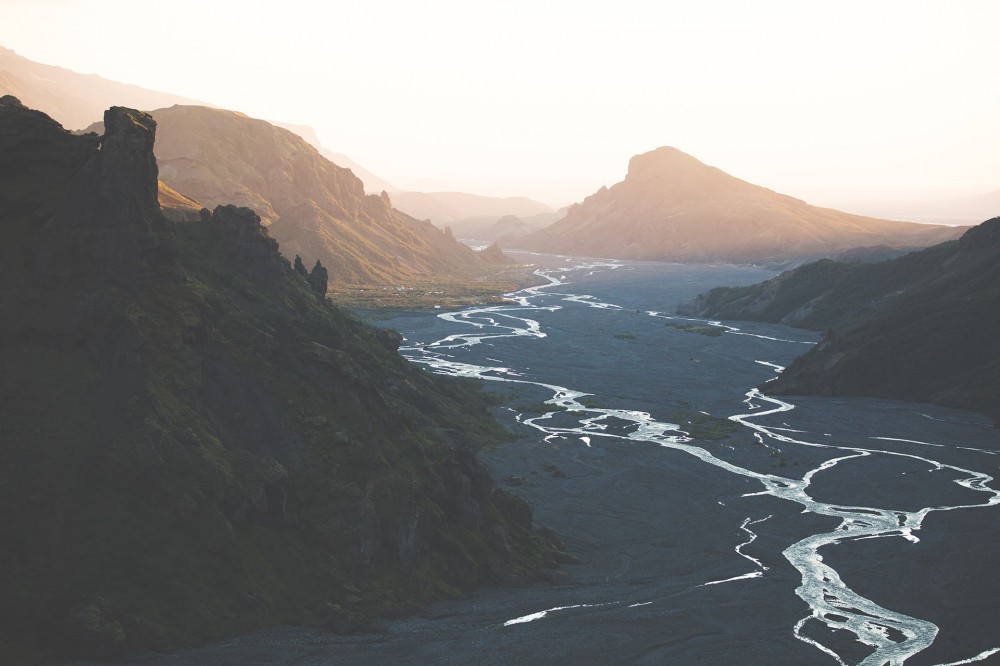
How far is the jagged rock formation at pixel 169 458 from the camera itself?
3928cm

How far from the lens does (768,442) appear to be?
9631 centimetres

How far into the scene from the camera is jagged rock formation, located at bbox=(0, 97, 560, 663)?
129 ft

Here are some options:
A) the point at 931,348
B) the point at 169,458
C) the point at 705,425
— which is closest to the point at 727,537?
the point at 169,458

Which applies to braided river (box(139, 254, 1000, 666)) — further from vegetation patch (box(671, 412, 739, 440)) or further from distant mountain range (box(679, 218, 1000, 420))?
distant mountain range (box(679, 218, 1000, 420))

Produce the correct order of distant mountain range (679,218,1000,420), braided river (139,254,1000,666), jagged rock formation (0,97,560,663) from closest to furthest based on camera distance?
jagged rock formation (0,97,560,663) → braided river (139,254,1000,666) → distant mountain range (679,218,1000,420)

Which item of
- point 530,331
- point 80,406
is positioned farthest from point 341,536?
point 530,331

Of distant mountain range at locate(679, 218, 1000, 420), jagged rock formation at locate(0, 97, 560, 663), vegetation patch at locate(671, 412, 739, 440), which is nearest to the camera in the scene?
jagged rock formation at locate(0, 97, 560, 663)

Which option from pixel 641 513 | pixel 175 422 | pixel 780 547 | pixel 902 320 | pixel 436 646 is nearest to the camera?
pixel 436 646

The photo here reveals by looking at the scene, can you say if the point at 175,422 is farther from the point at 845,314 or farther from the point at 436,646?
the point at 845,314

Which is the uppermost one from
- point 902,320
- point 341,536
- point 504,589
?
point 902,320

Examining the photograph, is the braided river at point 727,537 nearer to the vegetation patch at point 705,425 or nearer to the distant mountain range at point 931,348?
the vegetation patch at point 705,425

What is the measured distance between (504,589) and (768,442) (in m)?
52.2

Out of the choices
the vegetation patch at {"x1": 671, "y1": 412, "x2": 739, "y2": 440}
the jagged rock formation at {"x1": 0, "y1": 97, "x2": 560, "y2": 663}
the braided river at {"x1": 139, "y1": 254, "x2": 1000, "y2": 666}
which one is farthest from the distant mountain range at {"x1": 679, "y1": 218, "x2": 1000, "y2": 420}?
the jagged rock formation at {"x1": 0, "y1": 97, "x2": 560, "y2": 663}

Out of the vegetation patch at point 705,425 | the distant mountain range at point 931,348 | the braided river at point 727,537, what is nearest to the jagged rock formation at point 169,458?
the braided river at point 727,537
